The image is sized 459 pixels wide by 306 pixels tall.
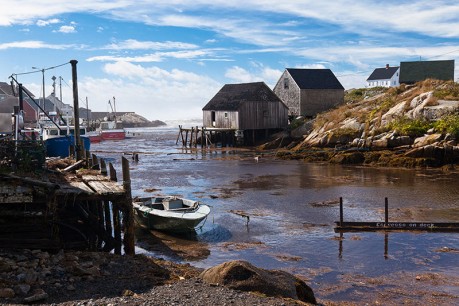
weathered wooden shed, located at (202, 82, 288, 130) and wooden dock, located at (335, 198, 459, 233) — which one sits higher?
weathered wooden shed, located at (202, 82, 288, 130)

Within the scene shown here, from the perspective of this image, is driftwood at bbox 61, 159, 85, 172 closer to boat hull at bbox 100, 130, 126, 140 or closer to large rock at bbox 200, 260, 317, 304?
large rock at bbox 200, 260, 317, 304

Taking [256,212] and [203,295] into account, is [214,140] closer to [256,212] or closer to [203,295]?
[256,212]

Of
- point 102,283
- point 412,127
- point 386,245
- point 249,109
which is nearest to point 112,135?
point 249,109

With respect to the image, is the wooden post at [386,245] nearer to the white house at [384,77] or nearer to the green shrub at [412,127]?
the green shrub at [412,127]

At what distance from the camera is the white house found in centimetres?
9822

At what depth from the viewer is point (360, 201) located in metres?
26.0

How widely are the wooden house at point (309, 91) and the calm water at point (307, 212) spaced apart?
21061 millimetres

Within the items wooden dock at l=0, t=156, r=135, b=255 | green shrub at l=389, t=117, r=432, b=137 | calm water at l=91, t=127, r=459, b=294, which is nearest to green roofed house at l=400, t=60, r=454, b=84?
green shrub at l=389, t=117, r=432, b=137

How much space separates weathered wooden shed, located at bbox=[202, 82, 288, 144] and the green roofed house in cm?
1982

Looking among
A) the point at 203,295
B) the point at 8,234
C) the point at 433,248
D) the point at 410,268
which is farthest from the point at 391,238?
the point at 8,234

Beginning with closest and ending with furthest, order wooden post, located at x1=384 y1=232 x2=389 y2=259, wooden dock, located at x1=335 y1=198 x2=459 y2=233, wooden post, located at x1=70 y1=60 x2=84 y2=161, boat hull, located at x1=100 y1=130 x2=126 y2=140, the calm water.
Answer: the calm water, wooden post, located at x1=384 y1=232 x2=389 y2=259, wooden dock, located at x1=335 y1=198 x2=459 y2=233, wooden post, located at x1=70 y1=60 x2=84 y2=161, boat hull, located at x1=100 y1=130 x2=126 y2=140

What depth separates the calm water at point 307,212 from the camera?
16.2 m

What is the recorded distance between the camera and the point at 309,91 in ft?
206

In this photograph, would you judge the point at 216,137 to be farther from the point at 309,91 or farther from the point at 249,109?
the point at 309,91
